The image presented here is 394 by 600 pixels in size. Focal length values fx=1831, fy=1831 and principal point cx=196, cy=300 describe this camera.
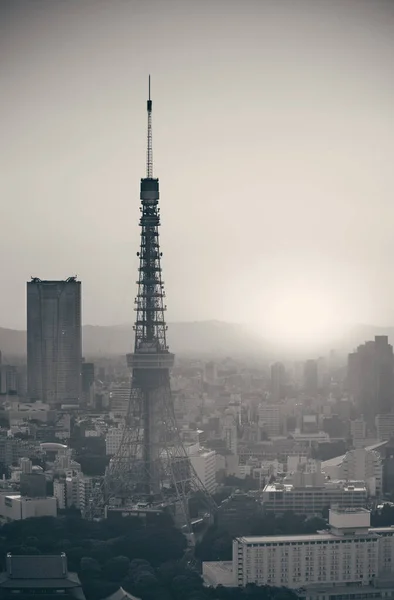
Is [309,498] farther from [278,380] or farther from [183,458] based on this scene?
[278,380]

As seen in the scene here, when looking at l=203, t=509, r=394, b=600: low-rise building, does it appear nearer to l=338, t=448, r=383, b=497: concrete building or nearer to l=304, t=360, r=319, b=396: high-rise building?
l=338, t=448, r=383, b=497: concrete building

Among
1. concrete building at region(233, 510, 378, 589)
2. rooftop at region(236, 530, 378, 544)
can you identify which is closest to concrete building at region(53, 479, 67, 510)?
rooftop at region(236, 530, 378, 544)

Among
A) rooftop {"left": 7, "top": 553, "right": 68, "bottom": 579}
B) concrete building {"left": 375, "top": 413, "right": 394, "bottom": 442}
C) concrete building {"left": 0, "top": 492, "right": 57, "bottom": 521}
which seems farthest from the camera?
concrete building {"left": 375, "top": 413, "right": 394, "bottom": 442}

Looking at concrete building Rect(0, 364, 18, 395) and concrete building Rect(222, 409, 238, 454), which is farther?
concrete building Rect(0, 364, 18, 395)

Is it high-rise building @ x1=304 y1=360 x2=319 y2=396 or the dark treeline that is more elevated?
high-rise building @ x1=304 y1=360 x2=319 y2=396

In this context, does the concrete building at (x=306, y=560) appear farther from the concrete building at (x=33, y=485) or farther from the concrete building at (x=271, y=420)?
the concrete building at (x=271, y=420)

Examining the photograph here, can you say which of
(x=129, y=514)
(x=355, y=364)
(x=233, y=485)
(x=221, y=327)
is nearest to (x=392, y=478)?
(x=233, y=485)

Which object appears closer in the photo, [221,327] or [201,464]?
[201,464]

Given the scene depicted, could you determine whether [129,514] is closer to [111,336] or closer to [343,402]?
[111,336]
